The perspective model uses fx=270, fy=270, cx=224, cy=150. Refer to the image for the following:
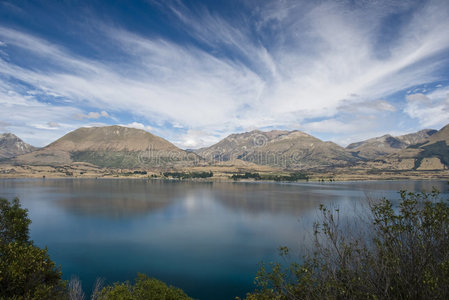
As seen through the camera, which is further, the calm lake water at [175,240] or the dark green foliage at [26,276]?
the calm lake water at [175,240]

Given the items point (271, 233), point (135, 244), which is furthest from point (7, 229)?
point (271, 233)

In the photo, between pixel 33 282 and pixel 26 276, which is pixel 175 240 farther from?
pixel 26 276

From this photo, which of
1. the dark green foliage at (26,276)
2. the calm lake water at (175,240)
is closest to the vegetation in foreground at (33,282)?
the dark green foliage at (26,276)

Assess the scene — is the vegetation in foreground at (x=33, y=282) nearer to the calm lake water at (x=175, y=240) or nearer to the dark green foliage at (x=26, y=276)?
the dark green foliage at (x=26, y=276)

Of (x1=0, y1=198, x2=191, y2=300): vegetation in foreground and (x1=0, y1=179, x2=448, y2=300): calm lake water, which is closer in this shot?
(x1=0, y1=198, x2=191, y2=300): vegetation in foreground

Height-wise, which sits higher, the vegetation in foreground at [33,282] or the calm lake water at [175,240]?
the vegetation in foreground at [33,282]

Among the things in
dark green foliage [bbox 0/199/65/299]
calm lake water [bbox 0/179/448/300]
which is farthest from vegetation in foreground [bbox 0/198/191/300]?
calm lake water [bbox 0/179/448/300]

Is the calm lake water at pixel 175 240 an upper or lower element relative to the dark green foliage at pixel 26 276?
lower

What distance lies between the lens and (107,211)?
300 ft

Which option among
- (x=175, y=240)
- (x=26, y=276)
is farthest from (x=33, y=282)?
(x=175, y=240)

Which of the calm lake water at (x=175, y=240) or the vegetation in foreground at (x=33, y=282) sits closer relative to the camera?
the vegetation in foreground at (x=33, y=282)

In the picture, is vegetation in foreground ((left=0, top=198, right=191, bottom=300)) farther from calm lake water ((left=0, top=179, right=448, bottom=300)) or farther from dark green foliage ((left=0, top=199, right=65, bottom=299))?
calm lake water ((left=0, top=179, right=448, bottom=300))

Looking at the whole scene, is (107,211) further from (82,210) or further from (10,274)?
(10,274)

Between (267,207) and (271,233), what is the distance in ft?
125
